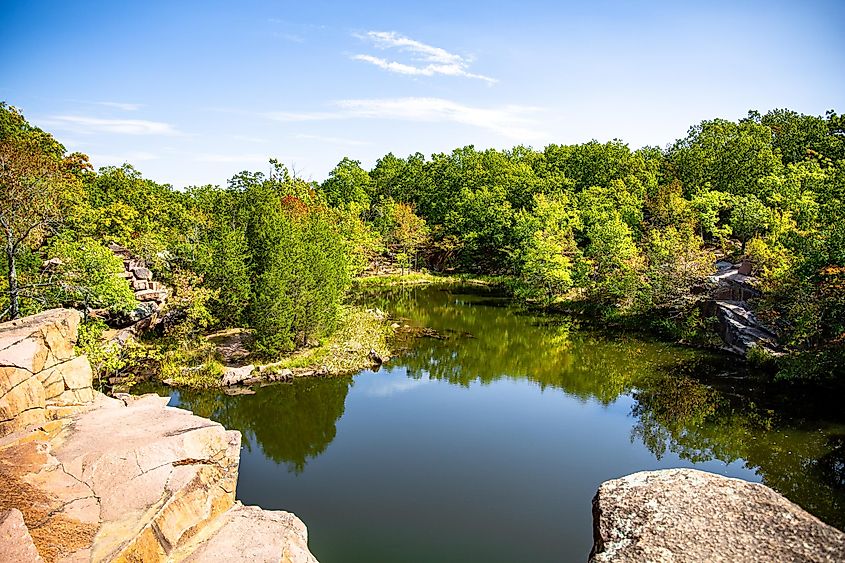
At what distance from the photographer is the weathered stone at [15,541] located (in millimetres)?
6207

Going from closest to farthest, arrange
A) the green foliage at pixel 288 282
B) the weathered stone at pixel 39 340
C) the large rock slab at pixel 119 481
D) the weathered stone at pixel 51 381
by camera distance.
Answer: the large rock slab at pixel 119 481
the weathered stone at pixel 39 340
the weathered stone at pixel 51 381
the green foliage at pixel 288 282

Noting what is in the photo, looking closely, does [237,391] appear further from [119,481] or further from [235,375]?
[119,481]

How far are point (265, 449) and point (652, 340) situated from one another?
62.5 ft

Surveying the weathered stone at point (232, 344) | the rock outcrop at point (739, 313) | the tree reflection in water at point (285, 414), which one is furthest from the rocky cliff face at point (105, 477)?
→ the rock outcrop at point (739, 313)

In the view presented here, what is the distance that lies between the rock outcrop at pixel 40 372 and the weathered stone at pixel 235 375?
25.0 ft

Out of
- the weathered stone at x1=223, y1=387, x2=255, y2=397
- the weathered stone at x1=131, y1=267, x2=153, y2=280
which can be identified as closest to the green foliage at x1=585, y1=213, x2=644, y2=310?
the weathered stone at x1=223, y1=387, x2=255, y2=397

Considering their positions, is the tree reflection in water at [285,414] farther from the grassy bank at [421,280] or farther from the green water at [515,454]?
the grassy bank at [421,280]

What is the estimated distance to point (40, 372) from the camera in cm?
1096

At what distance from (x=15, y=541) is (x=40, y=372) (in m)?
5.65

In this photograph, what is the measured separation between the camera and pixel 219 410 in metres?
18.3

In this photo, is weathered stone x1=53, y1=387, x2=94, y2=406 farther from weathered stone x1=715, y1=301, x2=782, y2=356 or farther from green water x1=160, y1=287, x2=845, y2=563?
weathered stone x1=715, y1=301, x2=782, y2=356

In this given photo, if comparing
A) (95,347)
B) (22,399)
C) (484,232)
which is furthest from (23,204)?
(484,232)

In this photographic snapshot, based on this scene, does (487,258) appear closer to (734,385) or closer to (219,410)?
(734,385)

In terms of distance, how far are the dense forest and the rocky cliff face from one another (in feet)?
17.1
